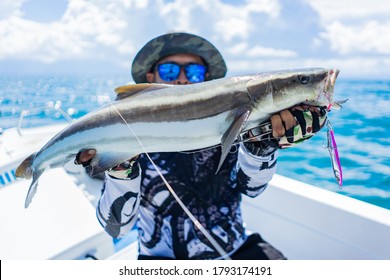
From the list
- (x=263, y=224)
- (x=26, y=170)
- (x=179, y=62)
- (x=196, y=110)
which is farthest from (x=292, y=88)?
(x=263, y=224)

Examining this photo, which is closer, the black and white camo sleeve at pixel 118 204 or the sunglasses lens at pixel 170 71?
the black and white camo sleeve at pixel 118 204

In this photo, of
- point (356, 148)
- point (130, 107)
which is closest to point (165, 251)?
point (130, 107)

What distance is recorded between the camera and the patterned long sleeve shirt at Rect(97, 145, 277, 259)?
2.45 meters

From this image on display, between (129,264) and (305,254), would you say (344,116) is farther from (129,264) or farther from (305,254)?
(129,264)

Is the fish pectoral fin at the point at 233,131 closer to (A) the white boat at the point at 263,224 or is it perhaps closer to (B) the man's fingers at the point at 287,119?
(B) the man's fingers at the point at 287,119

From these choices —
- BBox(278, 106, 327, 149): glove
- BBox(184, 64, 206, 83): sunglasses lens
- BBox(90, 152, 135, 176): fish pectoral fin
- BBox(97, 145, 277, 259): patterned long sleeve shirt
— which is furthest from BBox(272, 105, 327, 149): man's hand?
BBox(184, 64, 206, 83): sunglasses lens

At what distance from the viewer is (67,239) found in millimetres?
2842

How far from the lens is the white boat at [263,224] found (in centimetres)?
270

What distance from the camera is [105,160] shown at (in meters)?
1.79

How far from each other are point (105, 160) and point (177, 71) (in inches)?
49.3

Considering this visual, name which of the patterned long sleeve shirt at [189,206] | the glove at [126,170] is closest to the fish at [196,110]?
the glove at [126,170]

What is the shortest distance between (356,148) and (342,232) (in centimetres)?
343

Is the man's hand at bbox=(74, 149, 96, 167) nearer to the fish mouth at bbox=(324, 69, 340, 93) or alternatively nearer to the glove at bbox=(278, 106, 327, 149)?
the glove at bbox=(278, 106, 327, 149)

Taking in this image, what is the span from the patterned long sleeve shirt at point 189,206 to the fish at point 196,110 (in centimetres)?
75
